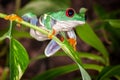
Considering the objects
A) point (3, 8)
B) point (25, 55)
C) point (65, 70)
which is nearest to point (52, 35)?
point (25, 55)

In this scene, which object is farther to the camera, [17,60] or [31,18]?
[31,18]

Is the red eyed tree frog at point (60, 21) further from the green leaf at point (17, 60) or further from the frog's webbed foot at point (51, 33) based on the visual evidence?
the green leaf at point (17, 60)

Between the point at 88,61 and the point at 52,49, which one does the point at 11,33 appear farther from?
the point at 88,61

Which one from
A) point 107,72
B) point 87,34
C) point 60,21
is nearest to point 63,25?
point 60,21

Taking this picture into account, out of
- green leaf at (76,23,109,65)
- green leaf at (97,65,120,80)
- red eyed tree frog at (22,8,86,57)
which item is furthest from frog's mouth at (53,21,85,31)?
green leaf at (76,23,109,65)

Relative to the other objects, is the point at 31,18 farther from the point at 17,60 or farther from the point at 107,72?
the point at 107,72

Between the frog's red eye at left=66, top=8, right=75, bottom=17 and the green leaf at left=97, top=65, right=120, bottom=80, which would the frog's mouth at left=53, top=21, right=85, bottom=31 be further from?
the green leaf at left=97, top=65, right=120, bottom=80
